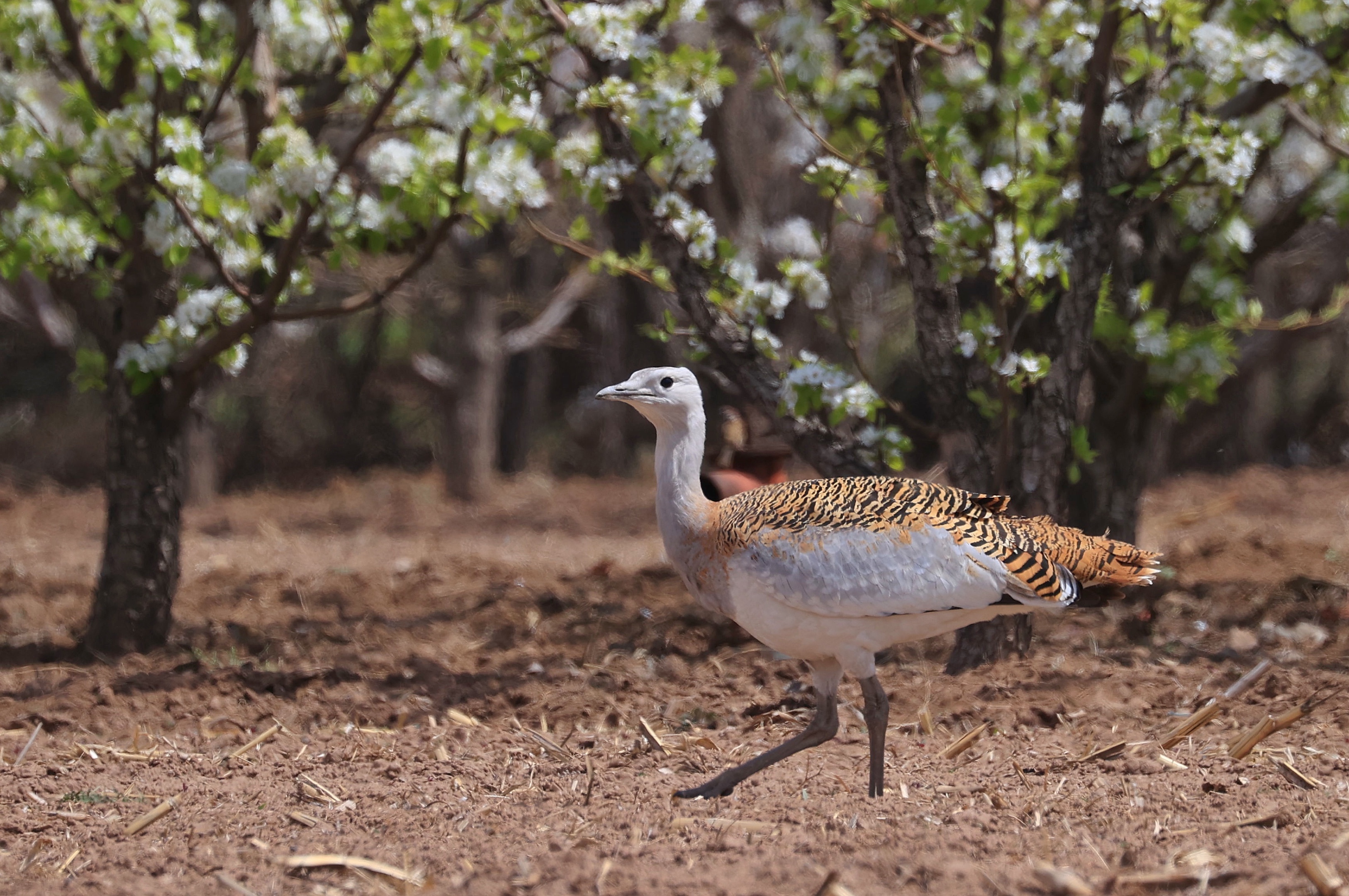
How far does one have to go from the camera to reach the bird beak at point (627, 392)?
4.50 m

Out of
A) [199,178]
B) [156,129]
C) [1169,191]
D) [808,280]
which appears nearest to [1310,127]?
[1169,191]

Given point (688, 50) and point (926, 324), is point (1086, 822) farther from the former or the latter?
point (688, 50)

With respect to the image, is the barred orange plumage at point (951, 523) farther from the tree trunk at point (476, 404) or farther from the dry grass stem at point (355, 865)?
the tree trunk at point (476, 404)

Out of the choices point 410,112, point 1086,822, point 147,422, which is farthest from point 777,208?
point 1086,822

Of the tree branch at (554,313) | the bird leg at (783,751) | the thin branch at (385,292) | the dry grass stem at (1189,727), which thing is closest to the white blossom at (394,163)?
the thin branch at (385,292)

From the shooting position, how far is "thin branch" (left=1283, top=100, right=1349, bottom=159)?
252 inches

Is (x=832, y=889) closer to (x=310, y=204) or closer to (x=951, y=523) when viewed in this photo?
(x=951, y=523)

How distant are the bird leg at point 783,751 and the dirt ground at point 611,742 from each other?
0.26 ft

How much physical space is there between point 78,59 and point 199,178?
1298mm

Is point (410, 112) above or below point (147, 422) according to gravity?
above

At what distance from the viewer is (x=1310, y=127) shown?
274 inches

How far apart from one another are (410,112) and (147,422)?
192 cm

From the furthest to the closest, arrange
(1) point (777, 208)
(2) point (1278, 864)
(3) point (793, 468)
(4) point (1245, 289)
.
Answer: (3) point (793, 468), (1) point (777, 208), (4) point (1245, 289), (2) point (1278, 864)

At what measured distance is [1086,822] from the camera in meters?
3.97
